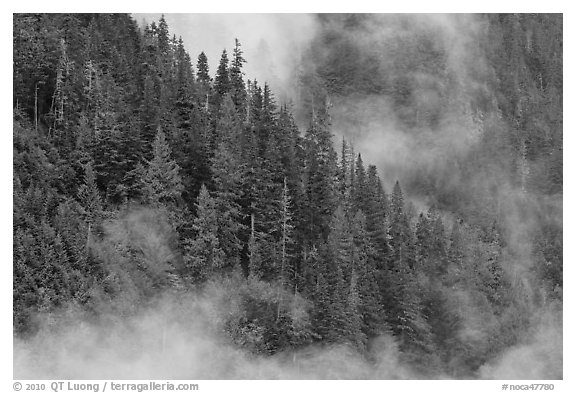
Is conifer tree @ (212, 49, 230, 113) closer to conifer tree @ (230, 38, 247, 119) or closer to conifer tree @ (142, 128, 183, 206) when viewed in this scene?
conifer tree @ (230, 38, 247, 119)

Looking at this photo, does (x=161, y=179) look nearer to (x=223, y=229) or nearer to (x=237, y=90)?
(x=223, y=229)

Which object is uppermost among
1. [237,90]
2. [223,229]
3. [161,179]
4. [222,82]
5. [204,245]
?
[222,82]

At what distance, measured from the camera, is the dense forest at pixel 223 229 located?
57.4 metres

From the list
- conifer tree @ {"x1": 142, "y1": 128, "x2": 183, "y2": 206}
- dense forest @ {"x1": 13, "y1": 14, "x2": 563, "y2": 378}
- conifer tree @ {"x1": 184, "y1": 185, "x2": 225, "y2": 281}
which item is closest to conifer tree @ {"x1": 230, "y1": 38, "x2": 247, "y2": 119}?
dense forest @ {"x1": 13, "y1": 14, "x2": 563, "y2": 378}

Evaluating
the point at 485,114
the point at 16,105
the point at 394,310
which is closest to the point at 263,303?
the point at 394,310

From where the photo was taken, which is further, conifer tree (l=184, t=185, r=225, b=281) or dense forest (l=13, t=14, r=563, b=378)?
conifer tree (l=184, t=185, r=225, b=281)

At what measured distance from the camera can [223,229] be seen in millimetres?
63562

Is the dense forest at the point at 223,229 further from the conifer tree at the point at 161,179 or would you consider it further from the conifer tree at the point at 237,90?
the conifer tree at the point at 237,90

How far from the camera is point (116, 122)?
67438 millimetres

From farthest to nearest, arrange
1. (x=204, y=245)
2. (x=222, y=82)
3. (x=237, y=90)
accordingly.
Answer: (x=222, y=82)
(x=237, y=90)
(x=204, y=245)

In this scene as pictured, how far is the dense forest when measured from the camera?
57375 millimetres

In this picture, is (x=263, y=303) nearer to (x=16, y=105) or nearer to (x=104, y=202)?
(x=104, y=202)

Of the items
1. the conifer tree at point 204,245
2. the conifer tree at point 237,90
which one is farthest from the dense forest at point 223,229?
the conifer tree at point 237,90

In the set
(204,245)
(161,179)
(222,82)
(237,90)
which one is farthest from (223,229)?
(222,82)
